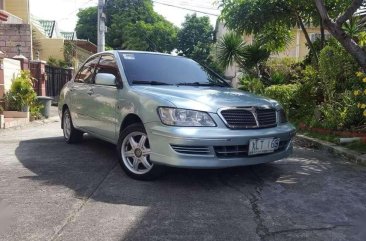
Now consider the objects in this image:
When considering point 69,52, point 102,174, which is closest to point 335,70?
Result: point 102,174

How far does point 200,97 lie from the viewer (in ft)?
14.3

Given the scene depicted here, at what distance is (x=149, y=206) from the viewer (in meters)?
3.72

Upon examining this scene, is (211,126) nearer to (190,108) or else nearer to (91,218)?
(190,108)

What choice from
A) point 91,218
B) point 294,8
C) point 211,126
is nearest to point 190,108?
point 211,126

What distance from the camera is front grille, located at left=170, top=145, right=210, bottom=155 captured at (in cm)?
A: 402

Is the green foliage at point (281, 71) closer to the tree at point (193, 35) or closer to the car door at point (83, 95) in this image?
the car door at point (83, 95)

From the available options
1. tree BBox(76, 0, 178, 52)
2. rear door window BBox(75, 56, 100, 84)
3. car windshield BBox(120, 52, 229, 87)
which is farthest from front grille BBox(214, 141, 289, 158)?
tree BBox(76, 0, 178, 52)

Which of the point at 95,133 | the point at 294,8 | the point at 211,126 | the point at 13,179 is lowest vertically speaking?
the point at 13,179

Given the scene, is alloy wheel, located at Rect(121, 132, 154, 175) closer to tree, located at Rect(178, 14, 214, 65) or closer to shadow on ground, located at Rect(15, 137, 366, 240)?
shadow on ground, located at Rect(15, 137, 366, 240)

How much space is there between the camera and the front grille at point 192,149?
4016mm

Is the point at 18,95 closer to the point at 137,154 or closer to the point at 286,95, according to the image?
the point at 137,154

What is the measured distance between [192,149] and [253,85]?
30.5 ft

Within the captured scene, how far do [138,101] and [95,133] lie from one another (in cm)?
146

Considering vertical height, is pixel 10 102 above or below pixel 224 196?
above
